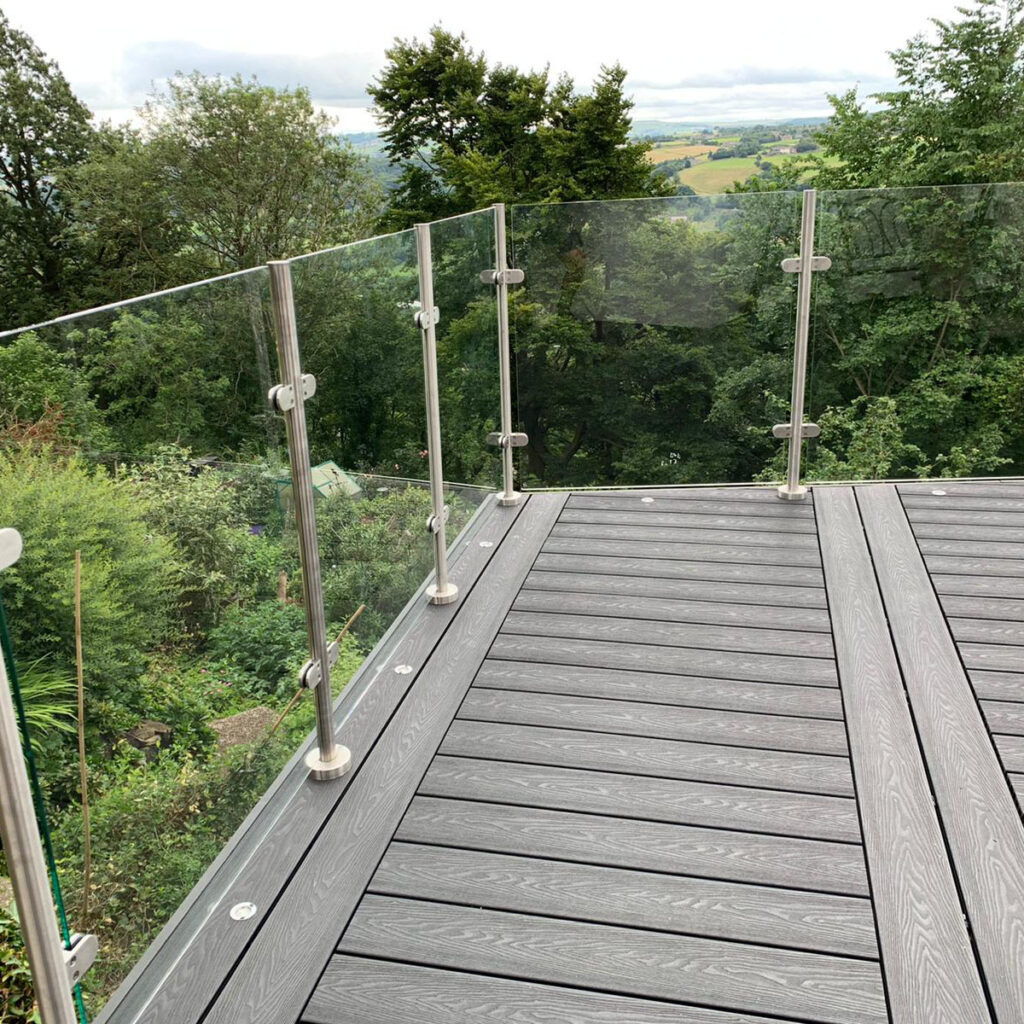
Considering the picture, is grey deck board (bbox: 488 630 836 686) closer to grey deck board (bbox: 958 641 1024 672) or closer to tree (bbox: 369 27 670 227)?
grey deck board (bbox: 958 641 1024 672)

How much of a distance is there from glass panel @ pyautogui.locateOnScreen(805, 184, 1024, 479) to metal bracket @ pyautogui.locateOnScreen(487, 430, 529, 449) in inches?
46.3

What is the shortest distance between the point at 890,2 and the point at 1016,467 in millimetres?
32808

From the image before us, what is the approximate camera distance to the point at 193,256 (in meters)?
20.6

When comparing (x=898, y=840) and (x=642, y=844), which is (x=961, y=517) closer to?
(x=898, y=840)

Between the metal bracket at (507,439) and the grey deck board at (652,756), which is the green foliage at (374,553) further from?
the metal bracket at (507,439)

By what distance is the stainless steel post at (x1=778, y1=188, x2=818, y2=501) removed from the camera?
140 inches

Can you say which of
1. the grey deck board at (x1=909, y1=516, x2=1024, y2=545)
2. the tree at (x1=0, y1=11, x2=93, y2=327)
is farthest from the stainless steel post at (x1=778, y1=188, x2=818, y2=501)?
the tree at (x1=0, y1=11, x2=93, y2=327)

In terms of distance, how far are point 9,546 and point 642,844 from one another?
1.30m

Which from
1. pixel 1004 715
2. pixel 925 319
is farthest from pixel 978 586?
pixel 925 319

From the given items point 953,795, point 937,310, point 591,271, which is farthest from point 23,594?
point 937,310

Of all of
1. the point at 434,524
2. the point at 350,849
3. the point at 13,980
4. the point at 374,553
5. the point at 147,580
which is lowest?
the point at 13,980

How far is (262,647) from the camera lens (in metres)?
1.80

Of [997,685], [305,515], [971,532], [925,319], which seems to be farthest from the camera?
[925,319]

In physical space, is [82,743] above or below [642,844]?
above
